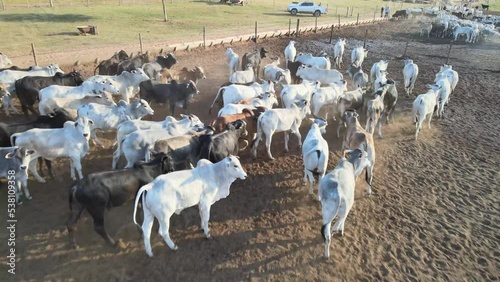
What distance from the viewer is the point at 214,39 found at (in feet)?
79.8

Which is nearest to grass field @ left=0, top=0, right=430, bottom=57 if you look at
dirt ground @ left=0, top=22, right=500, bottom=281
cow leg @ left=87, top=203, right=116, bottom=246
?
dirt ground @ left=0, top=22, right=500, bottom=281

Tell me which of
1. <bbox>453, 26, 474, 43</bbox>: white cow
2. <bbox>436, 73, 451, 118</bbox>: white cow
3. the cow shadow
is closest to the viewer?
<bbox>436, 73, 451, 118</bbox>: white cow

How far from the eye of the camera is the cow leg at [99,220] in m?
6.10

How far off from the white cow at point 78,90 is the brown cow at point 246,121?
419cm

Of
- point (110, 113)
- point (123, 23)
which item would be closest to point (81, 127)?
point (110, 113)

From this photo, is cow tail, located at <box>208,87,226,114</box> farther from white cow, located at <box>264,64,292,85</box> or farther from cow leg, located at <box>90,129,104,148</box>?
cow leg, located at <box>90,129,104,148</box>

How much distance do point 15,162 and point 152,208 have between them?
3454mm

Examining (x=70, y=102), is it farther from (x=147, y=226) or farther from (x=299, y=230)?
(x=299, y=230)

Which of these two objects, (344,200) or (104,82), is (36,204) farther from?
(344,200)

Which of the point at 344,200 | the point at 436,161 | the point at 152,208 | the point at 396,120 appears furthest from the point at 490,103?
the point at 152,208

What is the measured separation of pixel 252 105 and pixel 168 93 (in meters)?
2.99

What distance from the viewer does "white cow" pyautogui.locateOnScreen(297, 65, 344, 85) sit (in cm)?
1434

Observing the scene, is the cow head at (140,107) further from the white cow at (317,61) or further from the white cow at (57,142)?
the white cow at (317,61)

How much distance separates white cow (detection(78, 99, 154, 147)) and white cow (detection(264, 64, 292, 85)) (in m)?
5.89
